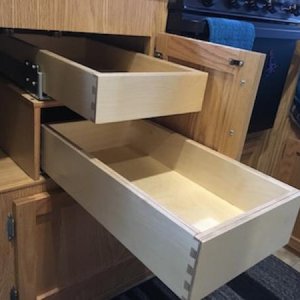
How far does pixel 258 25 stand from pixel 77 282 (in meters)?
0.97

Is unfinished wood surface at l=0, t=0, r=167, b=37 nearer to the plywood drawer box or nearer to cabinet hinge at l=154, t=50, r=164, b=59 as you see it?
cabinet hinge at l=154, t=50, r=164, b=59

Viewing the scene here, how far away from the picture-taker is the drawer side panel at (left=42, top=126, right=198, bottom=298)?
557mm

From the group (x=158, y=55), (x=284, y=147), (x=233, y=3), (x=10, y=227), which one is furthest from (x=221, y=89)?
(x=284, y=147)

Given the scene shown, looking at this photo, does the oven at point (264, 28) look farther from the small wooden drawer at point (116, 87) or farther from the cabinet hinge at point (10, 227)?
the cabinet hinge at point (10, 227)

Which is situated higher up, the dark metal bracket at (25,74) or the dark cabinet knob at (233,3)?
the dark cabinet knob at (233,3)

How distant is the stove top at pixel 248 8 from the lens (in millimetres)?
947

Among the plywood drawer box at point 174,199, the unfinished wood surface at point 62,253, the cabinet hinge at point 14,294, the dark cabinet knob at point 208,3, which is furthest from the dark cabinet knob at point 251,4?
the cabinet hinge at point 14,294

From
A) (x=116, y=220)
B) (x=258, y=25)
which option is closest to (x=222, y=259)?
(x=116, y=220)

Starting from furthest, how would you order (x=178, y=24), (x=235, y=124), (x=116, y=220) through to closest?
1. (x=178, y=24)
2. (x=235, y=124)
3. (x=116, y=220)

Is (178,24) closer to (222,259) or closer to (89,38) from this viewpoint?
(89,38)

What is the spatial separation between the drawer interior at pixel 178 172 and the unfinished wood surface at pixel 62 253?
0.59ft

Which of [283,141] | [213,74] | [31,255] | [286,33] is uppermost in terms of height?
[286,33]

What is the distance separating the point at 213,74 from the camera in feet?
2.82

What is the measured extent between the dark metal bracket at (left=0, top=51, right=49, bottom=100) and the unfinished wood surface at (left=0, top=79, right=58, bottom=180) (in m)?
0.02
